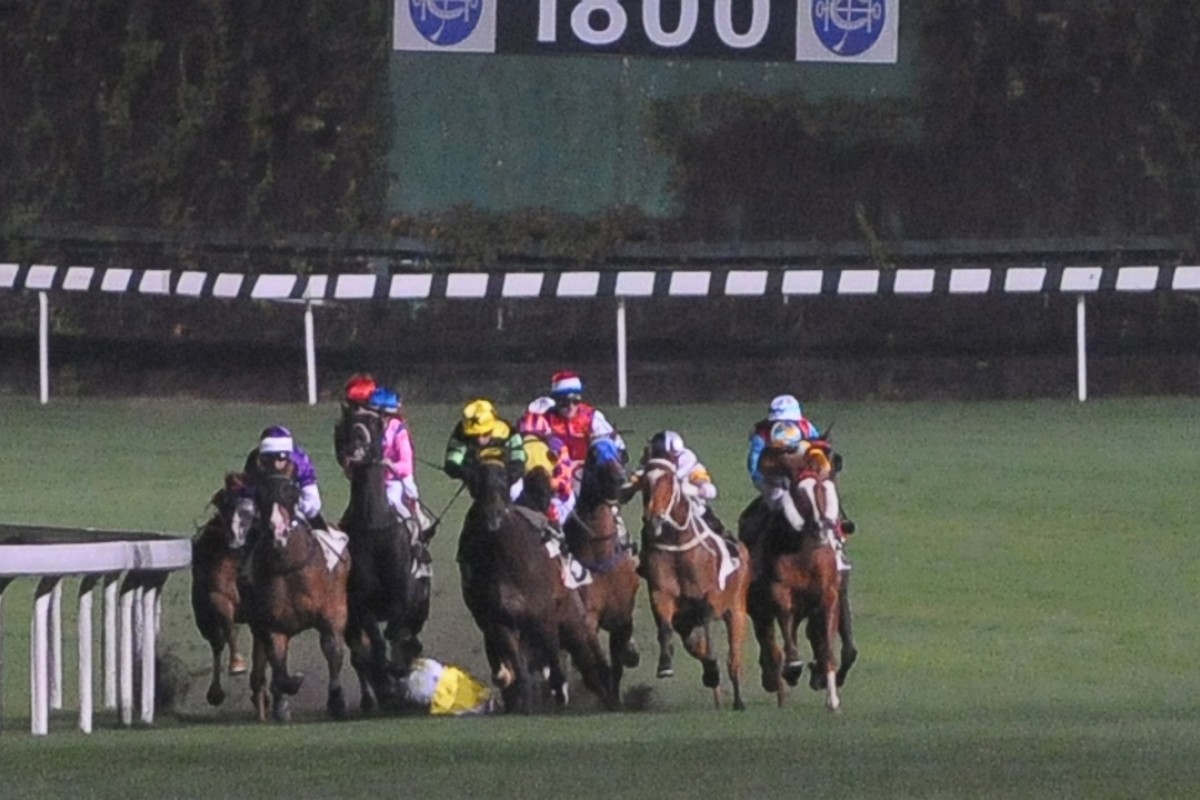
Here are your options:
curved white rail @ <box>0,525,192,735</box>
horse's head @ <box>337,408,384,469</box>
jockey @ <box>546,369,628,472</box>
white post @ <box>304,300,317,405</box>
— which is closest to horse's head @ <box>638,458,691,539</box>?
jockey @ <box>546,369,628,472</box>

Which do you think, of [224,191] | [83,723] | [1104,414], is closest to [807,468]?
[83,723]

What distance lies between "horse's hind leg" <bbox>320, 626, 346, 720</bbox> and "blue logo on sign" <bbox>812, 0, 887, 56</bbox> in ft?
34.1

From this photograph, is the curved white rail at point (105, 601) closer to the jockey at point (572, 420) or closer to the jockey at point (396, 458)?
the jockey at point (396, 458)

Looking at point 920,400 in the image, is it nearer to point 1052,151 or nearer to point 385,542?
point 1052,151

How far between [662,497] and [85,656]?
2.21 meters

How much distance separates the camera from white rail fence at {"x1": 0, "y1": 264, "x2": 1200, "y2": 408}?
20.9m

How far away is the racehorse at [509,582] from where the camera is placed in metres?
10.9

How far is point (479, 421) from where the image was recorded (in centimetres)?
1158

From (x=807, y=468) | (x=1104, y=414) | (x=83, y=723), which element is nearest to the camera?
(x=83, y=723)

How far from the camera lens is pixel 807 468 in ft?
37.1

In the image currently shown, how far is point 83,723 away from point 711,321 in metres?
11.1

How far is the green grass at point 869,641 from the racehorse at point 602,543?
408 millimetres

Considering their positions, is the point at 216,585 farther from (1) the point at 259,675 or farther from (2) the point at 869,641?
(2) the point at 869,641

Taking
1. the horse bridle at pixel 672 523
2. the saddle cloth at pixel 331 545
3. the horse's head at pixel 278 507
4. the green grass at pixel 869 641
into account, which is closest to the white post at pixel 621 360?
the green grass at pixel 869 641
